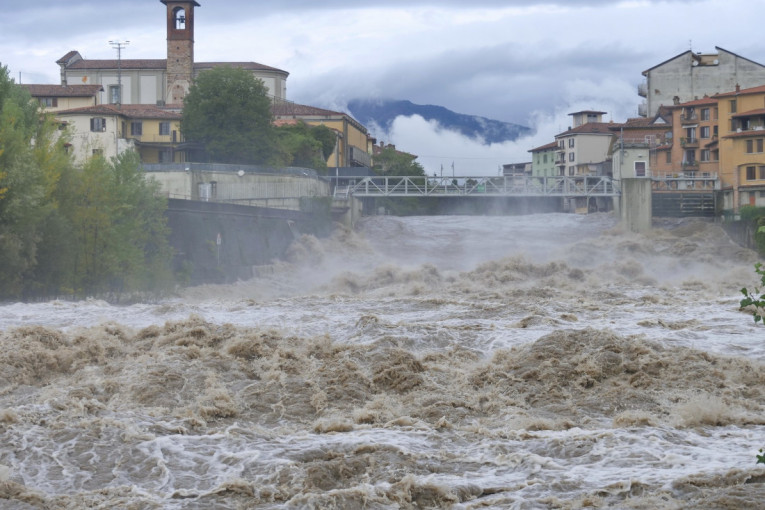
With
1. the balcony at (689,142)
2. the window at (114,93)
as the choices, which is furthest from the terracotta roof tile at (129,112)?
the balcony at (689,142)

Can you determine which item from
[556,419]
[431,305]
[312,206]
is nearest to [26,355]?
[556,419]

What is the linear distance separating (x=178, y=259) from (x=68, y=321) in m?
17.6

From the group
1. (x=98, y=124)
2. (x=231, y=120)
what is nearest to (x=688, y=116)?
(x=231, y=120)

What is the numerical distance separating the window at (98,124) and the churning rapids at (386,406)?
42176 mm

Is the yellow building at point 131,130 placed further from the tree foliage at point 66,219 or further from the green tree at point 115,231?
the green tree at point 115,231

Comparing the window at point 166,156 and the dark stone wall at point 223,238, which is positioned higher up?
the window at point 166,156

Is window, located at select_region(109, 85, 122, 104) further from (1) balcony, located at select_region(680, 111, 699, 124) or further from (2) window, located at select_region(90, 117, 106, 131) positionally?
(1) balcony, located at select_region(680, 111, 699, 124)

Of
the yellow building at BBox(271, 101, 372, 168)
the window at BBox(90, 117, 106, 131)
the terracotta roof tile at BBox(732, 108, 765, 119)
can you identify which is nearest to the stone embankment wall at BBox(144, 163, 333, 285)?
the yellow building at BBox(271, 101, 372, 168)

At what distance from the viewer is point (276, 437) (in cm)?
1562

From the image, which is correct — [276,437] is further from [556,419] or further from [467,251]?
[467,251]

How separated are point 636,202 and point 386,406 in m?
52.7

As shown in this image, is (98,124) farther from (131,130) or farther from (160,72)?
(160,72)

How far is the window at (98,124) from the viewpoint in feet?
240

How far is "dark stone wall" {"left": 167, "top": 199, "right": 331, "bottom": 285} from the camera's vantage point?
150 feet
